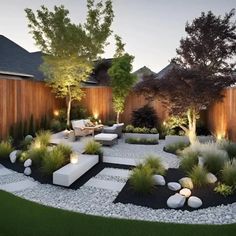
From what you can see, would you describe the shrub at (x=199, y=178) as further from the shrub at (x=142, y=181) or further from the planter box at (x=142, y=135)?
the planter box at (x=142, y=135)

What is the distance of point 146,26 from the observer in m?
11.9

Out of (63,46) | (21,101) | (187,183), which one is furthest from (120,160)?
(63,46)

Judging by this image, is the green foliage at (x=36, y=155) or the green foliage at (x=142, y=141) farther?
A: the green foliage at (x=142, y=141)

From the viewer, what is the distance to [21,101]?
34.6 feet

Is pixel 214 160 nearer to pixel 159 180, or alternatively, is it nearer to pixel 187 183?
pixel 187 183

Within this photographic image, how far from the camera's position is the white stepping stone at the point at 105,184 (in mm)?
5340

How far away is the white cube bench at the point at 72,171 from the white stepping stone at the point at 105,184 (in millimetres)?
362

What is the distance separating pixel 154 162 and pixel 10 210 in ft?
10.9

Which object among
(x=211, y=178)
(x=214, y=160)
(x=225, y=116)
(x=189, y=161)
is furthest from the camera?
(x=225, y=116)

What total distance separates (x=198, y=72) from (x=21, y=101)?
7.48 metres

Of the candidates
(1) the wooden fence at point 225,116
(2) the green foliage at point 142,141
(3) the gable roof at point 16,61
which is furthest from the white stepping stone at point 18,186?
(3) the gable roof at point 16,61

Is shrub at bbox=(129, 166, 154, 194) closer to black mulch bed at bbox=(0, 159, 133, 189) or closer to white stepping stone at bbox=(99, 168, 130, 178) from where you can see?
white stepping stone at bbox=(99, 168, 130, 178)

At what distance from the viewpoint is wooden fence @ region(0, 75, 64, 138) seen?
376 inches

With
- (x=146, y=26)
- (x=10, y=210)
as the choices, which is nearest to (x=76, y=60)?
(x=146, y=26)
